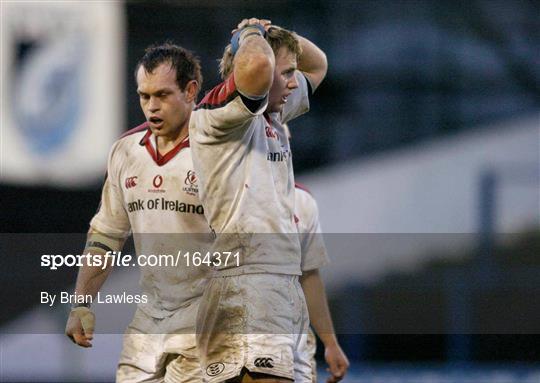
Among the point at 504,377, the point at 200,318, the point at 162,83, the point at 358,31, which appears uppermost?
the point at 358,31

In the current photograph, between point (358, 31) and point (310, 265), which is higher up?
point (358, 31)

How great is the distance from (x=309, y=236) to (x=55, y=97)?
2.53m

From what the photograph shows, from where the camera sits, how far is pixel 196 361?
4.82 m

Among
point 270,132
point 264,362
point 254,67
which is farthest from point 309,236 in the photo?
point 254,67

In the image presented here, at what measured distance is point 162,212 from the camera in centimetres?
479

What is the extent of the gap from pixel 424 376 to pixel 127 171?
3.29m

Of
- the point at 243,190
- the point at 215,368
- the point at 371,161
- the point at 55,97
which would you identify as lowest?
the point at 215,368

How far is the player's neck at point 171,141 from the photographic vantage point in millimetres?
4926

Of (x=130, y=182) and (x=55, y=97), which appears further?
(x=55, y=97)

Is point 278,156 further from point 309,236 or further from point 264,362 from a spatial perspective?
point 309,236

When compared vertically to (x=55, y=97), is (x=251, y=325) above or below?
below

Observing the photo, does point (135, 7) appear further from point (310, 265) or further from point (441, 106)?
point (310, 265)

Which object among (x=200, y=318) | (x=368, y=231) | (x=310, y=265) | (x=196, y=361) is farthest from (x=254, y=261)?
(x=368, y=231)

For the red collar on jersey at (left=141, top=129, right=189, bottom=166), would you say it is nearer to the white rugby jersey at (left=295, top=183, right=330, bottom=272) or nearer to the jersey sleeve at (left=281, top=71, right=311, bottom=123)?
the jersey sleeve at (left=281, top=71, right=311, bottom=123)
